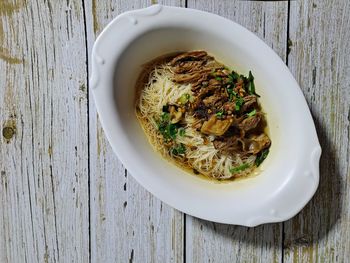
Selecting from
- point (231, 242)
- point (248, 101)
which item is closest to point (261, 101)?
point (248, 101)

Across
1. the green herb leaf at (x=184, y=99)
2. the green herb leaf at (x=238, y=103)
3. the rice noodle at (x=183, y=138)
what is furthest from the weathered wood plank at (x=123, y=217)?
the green herb leaf at (x=238, y=103)

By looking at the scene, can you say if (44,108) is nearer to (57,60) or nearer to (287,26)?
(57,60)

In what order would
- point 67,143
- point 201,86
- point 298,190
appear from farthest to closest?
1. point 67,143
2. point 201,86
3. point 298,190

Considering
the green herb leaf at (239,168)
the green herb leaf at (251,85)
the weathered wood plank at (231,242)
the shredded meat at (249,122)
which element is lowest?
the weathered wood plank at (231,242)

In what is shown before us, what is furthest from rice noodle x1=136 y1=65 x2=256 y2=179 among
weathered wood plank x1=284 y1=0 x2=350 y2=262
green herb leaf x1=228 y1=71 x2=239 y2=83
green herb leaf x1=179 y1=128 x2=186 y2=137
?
weathered wood plank x1=284 y1=0 x2=350 y2=262

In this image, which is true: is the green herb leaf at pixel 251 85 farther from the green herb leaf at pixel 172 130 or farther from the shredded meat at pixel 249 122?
the green herb leaf at pixel 172 130

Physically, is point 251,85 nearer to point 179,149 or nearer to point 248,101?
point 248,101

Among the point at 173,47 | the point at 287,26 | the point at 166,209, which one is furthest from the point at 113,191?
the point at 287,26

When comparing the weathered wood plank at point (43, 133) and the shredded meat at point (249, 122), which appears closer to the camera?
the shredded meat at point (249, 122)
